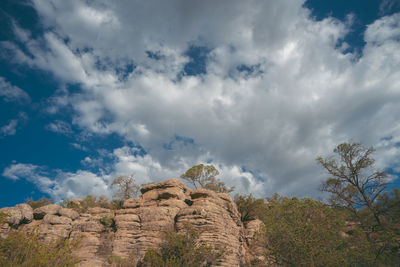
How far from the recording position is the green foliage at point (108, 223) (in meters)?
29.6

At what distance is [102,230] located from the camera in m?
29.1

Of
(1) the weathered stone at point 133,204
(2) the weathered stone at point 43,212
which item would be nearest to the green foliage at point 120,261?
(1) the weathered stone at point 133,204

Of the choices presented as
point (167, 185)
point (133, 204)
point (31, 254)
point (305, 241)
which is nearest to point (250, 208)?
point (167, 185)

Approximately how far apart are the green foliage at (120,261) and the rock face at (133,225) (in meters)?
0.60

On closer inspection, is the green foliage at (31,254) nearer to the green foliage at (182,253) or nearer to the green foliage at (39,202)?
the green foliage at (182,253)

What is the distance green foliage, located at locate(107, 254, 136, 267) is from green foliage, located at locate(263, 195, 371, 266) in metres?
14.6

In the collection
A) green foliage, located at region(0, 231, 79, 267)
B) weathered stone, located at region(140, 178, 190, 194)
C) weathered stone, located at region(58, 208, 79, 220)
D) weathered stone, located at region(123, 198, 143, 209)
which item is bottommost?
green foliage, located at region(0, 231, 79, 267)

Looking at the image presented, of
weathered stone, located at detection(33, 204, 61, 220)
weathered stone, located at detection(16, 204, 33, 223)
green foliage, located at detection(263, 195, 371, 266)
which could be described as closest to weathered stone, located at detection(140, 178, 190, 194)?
weathered stone, located at detection(33, 204, 61, 220)

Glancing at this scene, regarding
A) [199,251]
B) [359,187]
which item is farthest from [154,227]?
[359,187]

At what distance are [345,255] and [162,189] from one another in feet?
83.9

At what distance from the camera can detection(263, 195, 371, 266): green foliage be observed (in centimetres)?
1556

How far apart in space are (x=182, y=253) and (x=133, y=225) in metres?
9.74

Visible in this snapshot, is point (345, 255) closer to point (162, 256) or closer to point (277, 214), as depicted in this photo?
point (277, 214)

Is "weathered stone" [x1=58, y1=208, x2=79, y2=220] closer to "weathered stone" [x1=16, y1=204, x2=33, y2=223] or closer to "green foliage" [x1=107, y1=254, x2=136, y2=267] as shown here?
"weathered stone" [x1=16, y1=204, x2=33, y2=223]
